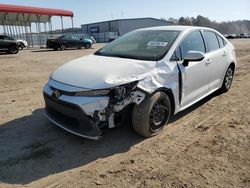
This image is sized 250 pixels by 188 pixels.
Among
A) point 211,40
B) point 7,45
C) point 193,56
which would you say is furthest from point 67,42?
point 193,56

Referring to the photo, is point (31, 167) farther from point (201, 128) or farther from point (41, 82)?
point (41, 82)

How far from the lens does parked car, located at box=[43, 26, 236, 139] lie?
3.75 meters

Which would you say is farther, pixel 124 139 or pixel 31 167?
pixel 124 139

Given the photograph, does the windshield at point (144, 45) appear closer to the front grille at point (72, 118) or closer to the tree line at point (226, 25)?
the front grille at point (72, 118)

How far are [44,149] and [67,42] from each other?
80.2 feet

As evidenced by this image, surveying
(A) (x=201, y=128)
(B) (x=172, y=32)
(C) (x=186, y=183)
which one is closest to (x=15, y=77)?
(B) (x=172, y=32)

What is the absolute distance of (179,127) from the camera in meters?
4.76

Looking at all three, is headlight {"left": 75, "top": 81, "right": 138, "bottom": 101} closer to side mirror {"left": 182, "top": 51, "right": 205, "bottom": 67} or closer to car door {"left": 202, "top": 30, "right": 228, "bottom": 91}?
side mirror {"left": 182, "top": 51, "right": 205, "bottom": 67}

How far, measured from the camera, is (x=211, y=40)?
5.94m

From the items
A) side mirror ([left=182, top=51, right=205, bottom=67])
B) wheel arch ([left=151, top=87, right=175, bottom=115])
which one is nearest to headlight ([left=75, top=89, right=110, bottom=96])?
wheel arch ([left=151, top=87, right=175, bottom=115])

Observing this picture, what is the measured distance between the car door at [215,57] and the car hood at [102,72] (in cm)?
199

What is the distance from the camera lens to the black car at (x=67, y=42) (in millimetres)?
26691

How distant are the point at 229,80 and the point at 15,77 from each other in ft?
23.7

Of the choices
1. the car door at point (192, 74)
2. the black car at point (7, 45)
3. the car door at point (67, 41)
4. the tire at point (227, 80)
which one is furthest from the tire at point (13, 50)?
the car door at point (192, 74)
